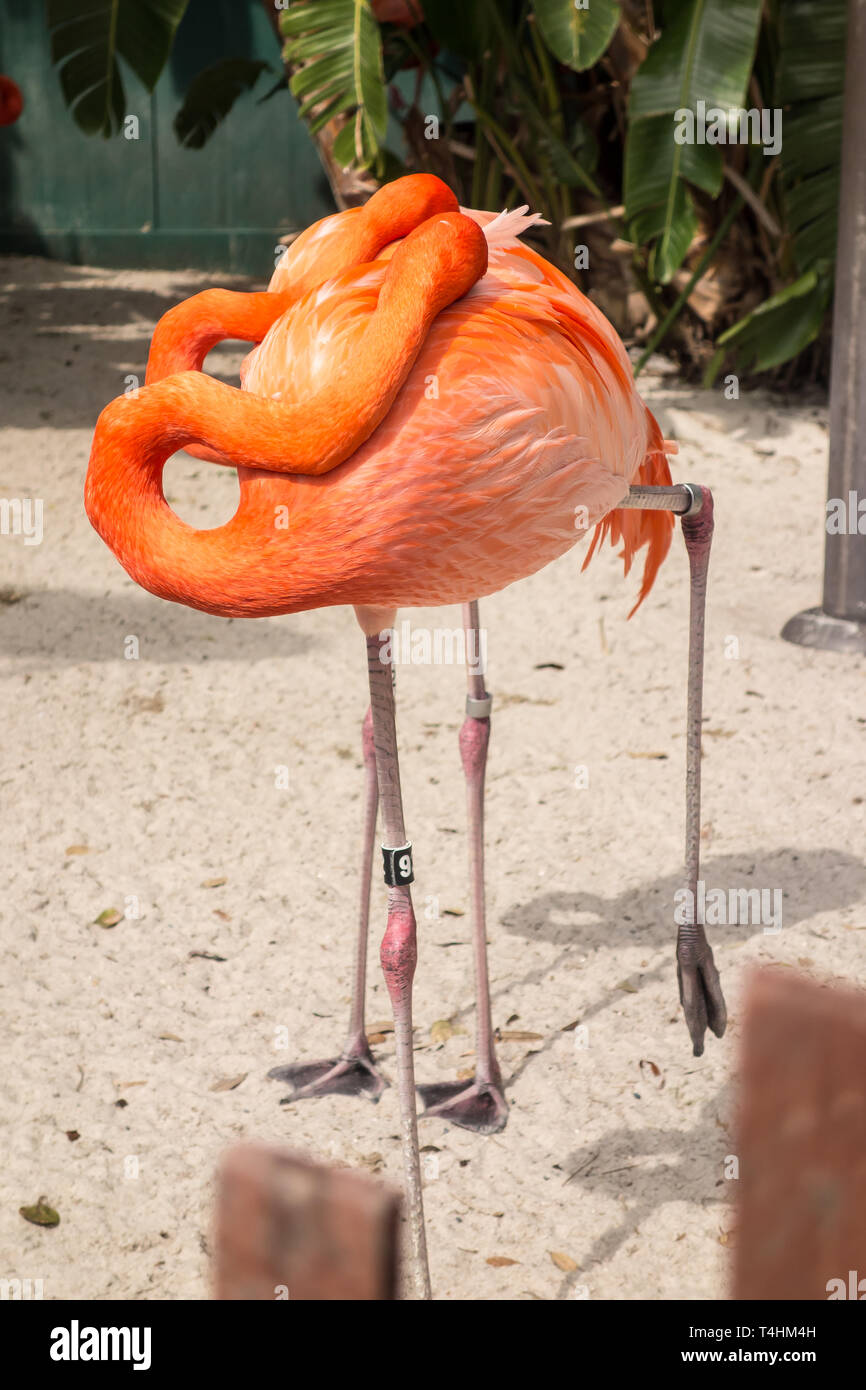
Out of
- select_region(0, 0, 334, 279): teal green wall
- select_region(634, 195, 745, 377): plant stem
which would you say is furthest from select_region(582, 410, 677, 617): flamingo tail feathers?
select_region(0, 0, 334, 279): teal green wall

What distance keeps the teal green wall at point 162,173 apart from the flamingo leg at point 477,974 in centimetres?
634

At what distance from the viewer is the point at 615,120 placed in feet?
21.6

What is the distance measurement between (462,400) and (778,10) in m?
4.69

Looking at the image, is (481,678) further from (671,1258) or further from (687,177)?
(687,177)

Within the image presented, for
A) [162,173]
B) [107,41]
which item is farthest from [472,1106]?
[162,173]

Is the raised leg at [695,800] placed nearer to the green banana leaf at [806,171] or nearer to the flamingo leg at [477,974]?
the flamingo leg at [477,974]

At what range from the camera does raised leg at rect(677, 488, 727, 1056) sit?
217 cm

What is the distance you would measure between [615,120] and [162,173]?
291 cm

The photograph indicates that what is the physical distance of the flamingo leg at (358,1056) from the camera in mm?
2430

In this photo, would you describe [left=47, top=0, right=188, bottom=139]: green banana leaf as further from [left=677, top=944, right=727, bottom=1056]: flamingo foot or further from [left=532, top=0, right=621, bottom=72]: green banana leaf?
[left=677, top=944, right=727, bottom=1056]: flamingo foot

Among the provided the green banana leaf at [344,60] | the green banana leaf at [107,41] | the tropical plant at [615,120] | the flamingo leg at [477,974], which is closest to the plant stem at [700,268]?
the tropical plant at [615,120]

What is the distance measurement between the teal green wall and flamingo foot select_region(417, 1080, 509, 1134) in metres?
6.67

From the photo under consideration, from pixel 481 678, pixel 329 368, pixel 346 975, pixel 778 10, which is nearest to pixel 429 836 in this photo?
pixel 346 975

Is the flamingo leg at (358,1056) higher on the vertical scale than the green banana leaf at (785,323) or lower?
lower
